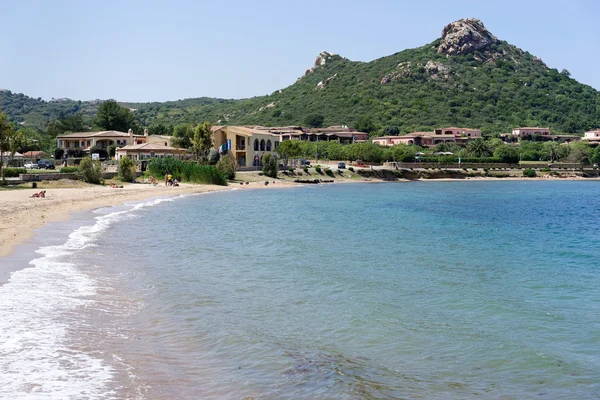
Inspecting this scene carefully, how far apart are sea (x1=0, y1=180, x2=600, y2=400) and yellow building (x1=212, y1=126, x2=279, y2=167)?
64.6 metres

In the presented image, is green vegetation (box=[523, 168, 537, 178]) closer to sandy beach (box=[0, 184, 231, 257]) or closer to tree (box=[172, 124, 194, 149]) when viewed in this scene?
tree (box=[172, 124, 194, 149])

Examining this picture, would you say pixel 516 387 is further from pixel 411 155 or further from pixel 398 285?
pixel 411 155

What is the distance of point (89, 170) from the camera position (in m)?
62.1

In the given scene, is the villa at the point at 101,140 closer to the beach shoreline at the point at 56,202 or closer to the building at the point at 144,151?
the building at the point at 144,151

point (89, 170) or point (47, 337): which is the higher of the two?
point (89, 170)

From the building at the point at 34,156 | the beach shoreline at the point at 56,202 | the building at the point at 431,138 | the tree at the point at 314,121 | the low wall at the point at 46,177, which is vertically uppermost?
the tree at the point at 314,121

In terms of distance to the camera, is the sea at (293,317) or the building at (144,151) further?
the building at (144,151)

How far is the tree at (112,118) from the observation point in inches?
5049

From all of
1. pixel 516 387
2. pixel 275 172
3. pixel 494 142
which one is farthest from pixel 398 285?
pixel 494 142

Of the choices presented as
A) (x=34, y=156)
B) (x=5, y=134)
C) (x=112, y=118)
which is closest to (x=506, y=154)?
(x=112, y=118)

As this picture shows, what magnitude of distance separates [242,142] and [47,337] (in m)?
85.9

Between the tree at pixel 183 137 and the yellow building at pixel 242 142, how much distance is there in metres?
8.91

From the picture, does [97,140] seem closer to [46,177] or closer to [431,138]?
[46,177]

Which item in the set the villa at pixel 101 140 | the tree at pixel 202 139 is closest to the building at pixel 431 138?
the villa at pixel 101 140
